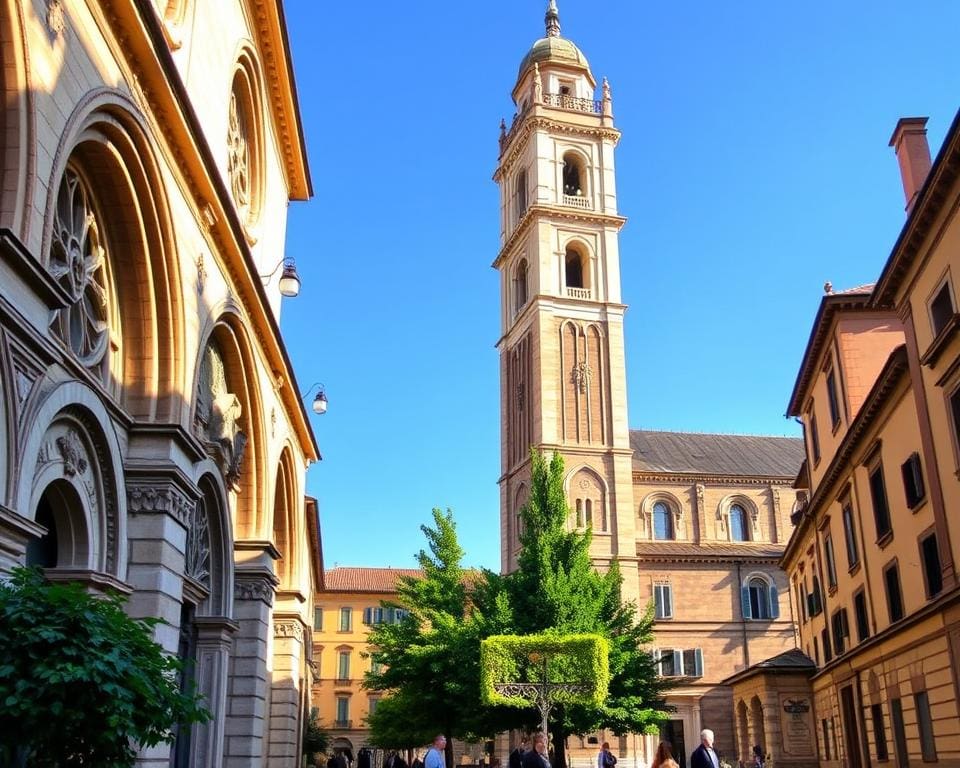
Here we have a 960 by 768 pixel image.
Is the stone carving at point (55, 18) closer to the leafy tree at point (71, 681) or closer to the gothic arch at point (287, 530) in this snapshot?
the leafy tree at point (71, 681)

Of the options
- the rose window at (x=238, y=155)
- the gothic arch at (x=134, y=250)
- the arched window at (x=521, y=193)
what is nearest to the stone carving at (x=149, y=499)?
the gothic arch at (x=134, y=250)

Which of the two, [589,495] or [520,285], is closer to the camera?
[589,495]

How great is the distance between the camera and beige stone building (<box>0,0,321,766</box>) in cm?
911

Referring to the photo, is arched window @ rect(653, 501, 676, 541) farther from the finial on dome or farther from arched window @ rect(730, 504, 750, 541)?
the finial on dome

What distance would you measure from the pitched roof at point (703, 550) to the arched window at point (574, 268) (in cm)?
1689

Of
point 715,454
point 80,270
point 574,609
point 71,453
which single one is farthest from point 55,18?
point 715,454

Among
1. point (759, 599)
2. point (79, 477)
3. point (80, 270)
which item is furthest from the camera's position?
point (759, 599)

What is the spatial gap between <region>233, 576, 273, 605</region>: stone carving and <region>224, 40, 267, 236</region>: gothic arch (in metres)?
6.35

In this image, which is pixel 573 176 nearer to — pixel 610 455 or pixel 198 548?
pixel 610 455

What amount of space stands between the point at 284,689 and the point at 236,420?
319 inches

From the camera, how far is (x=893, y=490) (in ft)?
82.8

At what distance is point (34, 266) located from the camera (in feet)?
28.7

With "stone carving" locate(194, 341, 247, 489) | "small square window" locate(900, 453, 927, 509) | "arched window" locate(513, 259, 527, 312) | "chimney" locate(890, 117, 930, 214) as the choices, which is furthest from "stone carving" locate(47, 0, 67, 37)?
"arched window" locate(513, 259, 527, 312)

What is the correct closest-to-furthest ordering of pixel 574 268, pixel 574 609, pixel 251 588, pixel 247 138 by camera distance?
pixel 251 588 < pixel 247 138 < pixel 574 609 < pixel 574 268
